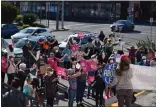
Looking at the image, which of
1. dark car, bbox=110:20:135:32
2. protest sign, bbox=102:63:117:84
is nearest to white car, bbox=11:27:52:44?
dark car, bbox=110:20:135:32

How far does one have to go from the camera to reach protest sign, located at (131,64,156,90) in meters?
10.4

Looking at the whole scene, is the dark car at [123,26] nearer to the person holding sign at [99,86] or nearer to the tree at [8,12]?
the tree at [8,12]

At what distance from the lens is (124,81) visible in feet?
Answer: 28.2

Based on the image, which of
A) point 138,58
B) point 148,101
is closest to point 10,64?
point 148,101

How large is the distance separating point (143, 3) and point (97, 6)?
23.8 feet

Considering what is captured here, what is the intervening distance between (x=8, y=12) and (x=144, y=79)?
1251 inches

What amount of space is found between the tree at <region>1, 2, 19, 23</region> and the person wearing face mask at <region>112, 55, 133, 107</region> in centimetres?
3255

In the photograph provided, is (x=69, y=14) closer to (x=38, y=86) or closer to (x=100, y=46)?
(x=100, y=46)

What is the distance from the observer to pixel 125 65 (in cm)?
831

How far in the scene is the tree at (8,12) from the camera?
131ft

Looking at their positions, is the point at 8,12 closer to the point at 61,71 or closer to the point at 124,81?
the point at 61,71

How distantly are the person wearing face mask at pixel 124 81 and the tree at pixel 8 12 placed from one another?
32.6 metres

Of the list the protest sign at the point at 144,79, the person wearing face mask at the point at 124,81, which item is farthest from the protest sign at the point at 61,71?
the person wearing face mask at the point at 124,81

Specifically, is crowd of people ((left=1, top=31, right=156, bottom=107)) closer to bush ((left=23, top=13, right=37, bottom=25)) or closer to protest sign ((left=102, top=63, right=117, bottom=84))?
protest sign ((left=102, top=63, right=117, bottom=84))
